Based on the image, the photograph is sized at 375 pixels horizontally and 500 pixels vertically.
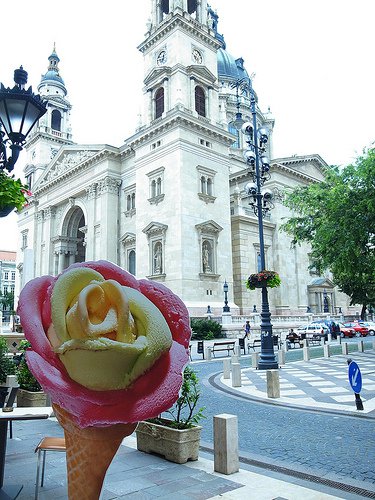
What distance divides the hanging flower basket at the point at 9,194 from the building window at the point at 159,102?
33988 mm

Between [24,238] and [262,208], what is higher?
[24,238]

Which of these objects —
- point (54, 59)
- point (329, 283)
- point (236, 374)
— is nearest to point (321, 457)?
point (236, 374)

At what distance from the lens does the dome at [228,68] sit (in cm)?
6762

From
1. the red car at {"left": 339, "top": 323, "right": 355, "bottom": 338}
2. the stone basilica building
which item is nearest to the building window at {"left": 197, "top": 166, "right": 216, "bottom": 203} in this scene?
the stone basilica building

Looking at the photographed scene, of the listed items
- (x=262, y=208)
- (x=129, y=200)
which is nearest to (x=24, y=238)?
(x=129, y=200)

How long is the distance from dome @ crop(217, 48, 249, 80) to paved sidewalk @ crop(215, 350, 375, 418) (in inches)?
2290

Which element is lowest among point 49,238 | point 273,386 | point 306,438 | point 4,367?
point 306,438

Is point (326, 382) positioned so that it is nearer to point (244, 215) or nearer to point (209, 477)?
point (209, 477)

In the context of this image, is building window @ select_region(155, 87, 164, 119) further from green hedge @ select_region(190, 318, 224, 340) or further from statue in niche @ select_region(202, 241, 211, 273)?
green hedge @ select_region(190, 318, 224, 340)

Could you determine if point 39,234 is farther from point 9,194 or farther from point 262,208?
point 9,194

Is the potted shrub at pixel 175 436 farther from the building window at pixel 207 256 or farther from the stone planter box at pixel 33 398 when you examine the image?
the building window at pixel 207 256

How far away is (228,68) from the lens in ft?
226

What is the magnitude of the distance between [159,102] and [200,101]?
144 inches

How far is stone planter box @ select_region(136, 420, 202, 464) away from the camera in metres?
6.03
